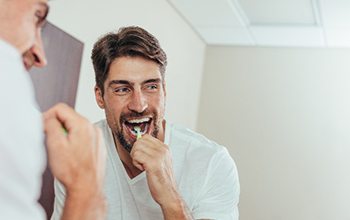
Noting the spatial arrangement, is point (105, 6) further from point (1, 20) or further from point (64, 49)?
point (1, 20)

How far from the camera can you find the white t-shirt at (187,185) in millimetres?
1252

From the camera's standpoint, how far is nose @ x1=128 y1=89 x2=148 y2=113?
4.46ft

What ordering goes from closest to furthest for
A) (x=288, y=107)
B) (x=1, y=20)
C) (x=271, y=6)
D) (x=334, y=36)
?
1. (x=1, y=20)
2. (x=271, y=6)
3. (x=334, y=36)
4. (x=288, y=107)

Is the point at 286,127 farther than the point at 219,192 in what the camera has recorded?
Yes

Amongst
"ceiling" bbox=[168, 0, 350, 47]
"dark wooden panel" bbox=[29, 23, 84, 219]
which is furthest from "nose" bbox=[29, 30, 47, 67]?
"ceiling" bbox=[168, 0, 350, 47]

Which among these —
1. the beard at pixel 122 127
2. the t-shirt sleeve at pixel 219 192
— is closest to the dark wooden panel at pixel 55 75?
the beard at pixel 122 127

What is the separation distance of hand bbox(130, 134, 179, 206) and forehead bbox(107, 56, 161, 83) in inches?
10.0

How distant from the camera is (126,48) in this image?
142cm

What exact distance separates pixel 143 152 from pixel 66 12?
1.41 meters

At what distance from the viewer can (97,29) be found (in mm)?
2666

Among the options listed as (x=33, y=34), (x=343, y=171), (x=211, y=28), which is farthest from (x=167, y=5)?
(x=33, y=34)

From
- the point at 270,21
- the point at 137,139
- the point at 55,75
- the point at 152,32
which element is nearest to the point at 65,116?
the point at 137,139

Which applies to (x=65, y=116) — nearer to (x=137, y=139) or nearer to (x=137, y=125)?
(x=137, y=139)

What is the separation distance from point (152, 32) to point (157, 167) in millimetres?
2299
